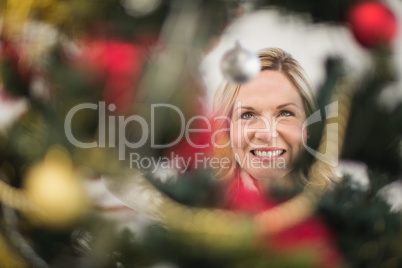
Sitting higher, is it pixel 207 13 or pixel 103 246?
pixel 207 13

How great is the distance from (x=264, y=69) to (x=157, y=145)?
0.28ft

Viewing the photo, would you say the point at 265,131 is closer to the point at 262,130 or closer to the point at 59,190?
the point at 262,130

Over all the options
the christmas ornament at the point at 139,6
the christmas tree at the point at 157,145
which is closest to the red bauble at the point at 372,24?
the christmas tree at the point at 157,145

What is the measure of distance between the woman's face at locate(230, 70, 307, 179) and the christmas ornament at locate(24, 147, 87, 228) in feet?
0.30

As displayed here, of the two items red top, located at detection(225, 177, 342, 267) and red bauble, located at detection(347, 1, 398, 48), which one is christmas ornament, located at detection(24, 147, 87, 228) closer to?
red top, located at detection(225, 177, 342, 267)

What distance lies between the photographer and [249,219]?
201 millimetres

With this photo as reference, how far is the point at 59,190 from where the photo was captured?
0.71 ft

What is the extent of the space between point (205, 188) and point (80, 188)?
0.05 metres

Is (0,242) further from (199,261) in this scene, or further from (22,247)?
(199,261)

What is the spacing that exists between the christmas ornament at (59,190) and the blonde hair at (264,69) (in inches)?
2.7

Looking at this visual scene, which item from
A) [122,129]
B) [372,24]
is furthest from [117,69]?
[372,24]

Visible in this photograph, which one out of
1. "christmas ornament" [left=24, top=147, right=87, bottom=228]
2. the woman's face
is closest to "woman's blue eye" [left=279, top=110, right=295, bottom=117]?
the woman's face

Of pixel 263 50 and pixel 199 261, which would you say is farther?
pixel 263 50

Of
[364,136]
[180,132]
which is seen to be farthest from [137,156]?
[364,136]
